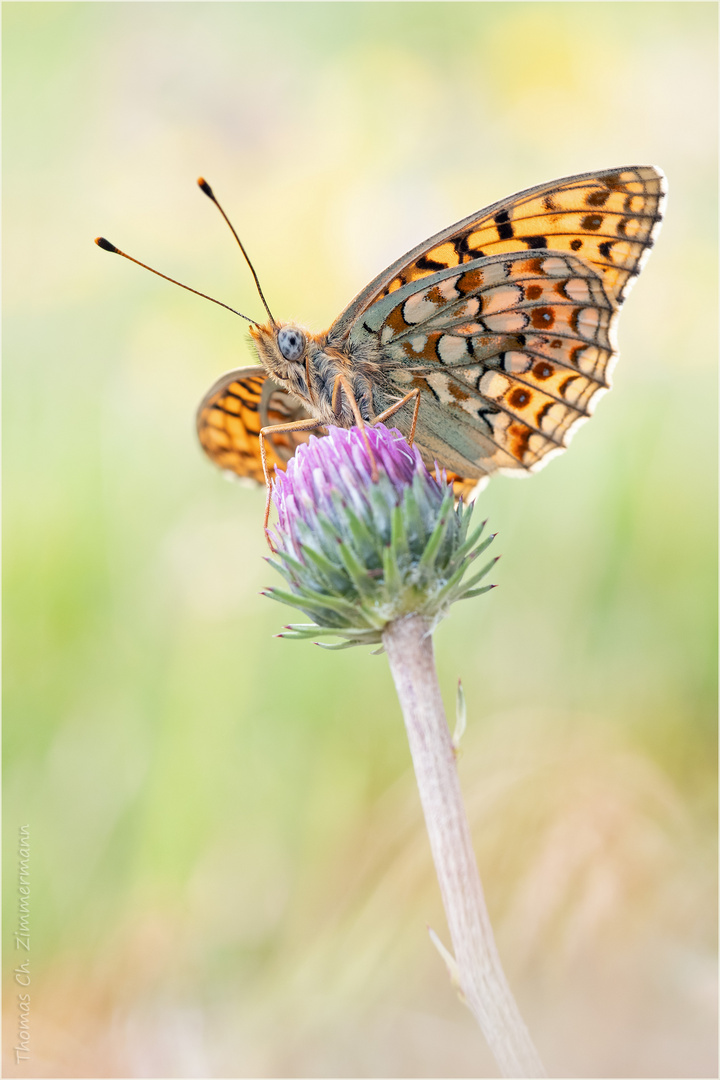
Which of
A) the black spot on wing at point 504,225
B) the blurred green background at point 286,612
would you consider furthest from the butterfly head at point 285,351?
the blurred green background at point 286,612

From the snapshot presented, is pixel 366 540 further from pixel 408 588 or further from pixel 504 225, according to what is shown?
pixel 504 225

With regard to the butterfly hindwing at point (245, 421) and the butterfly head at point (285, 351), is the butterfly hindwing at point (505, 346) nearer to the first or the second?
the butterfly head at point (285, 351)

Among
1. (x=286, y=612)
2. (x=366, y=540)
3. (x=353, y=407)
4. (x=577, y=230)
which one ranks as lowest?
(x=286, y=612)

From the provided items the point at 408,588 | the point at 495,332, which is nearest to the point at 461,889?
the point at 408,588

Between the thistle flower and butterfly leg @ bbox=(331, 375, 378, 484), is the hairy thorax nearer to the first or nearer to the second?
butterfly leg @ bbox=(331, 375, 378, 484)

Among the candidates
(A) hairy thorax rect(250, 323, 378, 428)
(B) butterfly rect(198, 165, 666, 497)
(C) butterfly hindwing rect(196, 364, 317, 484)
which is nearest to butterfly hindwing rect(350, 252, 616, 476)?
(B) butterfly rect(198, 165, 666, 497)

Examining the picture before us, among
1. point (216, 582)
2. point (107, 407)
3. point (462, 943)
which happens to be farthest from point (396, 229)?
point (462, 943)
